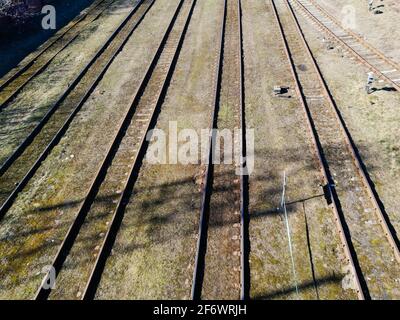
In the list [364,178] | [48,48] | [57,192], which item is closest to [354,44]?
[364,178]

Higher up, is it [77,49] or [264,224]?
[77,49]

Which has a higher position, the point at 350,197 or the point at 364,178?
the point at 364,178

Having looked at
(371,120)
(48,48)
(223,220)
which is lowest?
(223,220)

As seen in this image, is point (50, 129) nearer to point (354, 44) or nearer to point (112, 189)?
point (112, 189)
